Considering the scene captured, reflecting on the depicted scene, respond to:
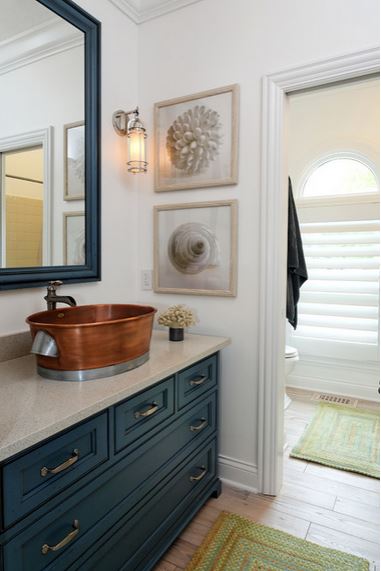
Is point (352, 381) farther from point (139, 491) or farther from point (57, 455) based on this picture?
point (57, 455)

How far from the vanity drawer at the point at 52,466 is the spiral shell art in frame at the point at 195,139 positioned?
140 cm

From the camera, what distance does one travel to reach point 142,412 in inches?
51.3

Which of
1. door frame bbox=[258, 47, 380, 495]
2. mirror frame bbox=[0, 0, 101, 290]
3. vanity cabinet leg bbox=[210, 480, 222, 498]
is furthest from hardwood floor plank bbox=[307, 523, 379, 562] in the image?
mirror frame bbox=[0, 0, 101, 290]

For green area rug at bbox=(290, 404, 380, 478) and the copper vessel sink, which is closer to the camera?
the copper vessel sink

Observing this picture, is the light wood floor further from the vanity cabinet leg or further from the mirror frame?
the mirror frame

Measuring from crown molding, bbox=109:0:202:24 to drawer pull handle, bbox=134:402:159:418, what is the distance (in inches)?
80.9

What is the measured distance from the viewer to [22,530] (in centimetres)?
90

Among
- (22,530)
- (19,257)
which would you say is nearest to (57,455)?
(22,530)

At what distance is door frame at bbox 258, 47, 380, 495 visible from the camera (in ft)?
5.92

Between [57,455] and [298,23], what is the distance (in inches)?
80.0

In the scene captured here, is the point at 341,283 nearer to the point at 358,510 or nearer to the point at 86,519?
the point at 358,510

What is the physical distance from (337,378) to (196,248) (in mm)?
2158

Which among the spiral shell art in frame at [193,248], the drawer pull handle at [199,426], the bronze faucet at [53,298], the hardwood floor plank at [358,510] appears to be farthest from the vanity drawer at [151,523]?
the spiral shell art in frame at [193,248]

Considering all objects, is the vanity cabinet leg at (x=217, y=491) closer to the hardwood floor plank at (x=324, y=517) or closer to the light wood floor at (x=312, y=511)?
the light wood floor at (x=312, y=511)
